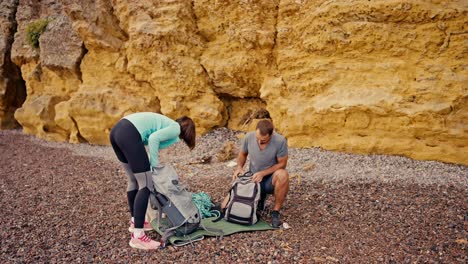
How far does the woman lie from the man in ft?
3.14

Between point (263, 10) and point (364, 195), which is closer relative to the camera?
point (364, 195)

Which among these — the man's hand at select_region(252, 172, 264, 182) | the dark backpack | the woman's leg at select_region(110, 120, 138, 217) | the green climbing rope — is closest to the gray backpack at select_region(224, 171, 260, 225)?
the man's hand at select_region(252, 172, 264, 182)

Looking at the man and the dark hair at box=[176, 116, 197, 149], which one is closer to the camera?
the dark hair at box=[176, 116, 197, 149]

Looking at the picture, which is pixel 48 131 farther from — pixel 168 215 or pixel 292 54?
pixel 168 215

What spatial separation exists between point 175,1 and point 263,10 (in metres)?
2.78

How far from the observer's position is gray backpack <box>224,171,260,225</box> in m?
4.22

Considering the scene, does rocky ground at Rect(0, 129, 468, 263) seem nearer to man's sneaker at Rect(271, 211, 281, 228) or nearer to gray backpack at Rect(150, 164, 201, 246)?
man's sneaker at Rect(271, 211, 281, 228)

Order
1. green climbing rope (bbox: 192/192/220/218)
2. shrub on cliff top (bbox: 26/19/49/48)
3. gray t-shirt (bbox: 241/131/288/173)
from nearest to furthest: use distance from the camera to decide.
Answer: gray t-shirt (bbox: 241/131/288/173) → green climbing rope (bbox: 192/192/220/218) → shrub on cliff top (bbox: 26/19/49/48)

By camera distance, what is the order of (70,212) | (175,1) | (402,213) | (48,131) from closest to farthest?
(402,213), (70,212), (175,1), (48,131)

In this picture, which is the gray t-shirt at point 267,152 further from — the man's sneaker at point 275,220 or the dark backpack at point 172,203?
the dark backpack at point 172,203

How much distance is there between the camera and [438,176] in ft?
20.2

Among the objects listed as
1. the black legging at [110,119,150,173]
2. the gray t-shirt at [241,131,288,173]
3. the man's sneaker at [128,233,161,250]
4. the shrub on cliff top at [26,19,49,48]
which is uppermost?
the shrub on cliff top at [26,19,49,48]

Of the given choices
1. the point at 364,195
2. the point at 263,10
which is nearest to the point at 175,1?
the point at 263,10

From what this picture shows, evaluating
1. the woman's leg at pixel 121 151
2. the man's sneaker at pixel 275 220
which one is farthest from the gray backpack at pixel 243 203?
the woman's leg at pixel 121 151
